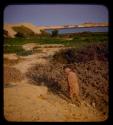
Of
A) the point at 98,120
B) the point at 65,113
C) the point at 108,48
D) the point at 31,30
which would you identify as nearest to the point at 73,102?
the point at 65,113

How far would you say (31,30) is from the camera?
2.09 meters

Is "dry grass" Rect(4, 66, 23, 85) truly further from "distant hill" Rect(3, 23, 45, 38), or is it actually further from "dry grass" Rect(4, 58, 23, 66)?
"distant hill" Rect(3, 23, 45, 38)

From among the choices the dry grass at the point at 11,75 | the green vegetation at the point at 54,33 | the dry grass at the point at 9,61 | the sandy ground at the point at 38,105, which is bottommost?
the sandy ground at the point at 38,105

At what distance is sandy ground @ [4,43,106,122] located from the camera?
202 centimetres

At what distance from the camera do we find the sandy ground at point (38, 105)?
2021mm

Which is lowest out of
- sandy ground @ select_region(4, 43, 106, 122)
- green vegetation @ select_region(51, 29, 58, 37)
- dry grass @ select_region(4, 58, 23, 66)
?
sandy ground @ select_region(4, 43, 106, 122)

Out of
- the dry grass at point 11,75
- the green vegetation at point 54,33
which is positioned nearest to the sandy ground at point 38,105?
the dry grass at point 11,75

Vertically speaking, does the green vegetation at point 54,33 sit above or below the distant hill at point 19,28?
below

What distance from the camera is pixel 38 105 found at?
2051mm

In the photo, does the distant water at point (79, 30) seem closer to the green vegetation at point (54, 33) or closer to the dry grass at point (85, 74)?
the green vegetation at point (54, 33)

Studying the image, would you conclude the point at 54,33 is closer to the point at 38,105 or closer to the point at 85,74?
the point at 85,74

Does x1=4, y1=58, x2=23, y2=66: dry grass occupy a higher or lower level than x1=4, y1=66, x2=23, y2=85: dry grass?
higher

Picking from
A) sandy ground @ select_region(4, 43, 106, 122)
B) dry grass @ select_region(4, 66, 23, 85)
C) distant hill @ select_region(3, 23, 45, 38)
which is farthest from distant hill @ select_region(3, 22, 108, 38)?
dry grass @ select_region(4, 66, 23, 85)
